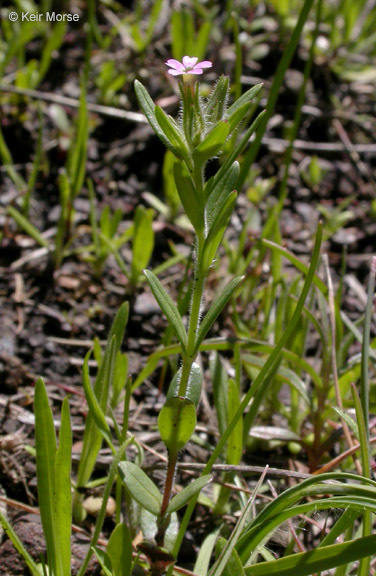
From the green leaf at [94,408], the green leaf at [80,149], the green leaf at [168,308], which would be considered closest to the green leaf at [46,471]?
the green leaf at [94,408]

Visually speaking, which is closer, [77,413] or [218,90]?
[218,90]

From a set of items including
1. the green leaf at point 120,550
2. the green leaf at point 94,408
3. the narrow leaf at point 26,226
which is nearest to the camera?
the green leaf at point 120,550

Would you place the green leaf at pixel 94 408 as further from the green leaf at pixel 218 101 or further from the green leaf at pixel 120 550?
the green leaf at pixel 218 101

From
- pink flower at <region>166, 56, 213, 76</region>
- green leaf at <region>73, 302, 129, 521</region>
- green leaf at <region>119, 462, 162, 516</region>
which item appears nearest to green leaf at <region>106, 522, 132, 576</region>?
green leaf at <region>119, 462, 162, 516</region>

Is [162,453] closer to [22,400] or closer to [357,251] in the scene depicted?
[22,400]

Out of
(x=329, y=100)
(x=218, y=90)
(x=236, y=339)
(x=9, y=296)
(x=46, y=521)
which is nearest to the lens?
(x=218, y=90)

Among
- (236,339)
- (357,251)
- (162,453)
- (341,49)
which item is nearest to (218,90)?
(236,339)
